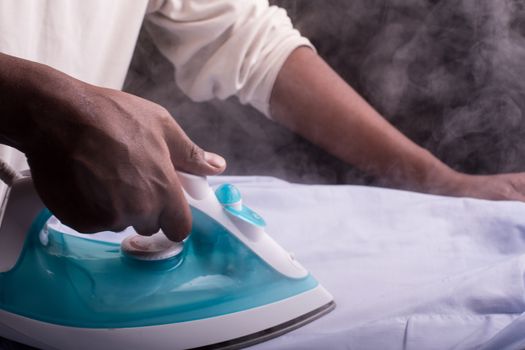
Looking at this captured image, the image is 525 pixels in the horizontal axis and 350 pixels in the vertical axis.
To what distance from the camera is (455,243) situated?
1.05 m

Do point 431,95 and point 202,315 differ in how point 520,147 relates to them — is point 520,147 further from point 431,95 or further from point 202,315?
point 202,315

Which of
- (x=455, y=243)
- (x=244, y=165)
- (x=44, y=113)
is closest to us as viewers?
(x=44, y=113)

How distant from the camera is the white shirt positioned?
1317 mm

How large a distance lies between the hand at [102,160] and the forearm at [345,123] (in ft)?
2.35

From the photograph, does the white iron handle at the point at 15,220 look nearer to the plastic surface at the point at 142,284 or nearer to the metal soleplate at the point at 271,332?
the plastic surface at the point at 142,284

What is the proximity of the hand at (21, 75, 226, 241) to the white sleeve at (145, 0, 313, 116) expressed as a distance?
27.0 inches

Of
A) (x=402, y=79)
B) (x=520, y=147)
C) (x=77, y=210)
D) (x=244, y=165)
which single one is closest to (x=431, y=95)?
(x=402, y=79)

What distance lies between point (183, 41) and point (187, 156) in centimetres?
72

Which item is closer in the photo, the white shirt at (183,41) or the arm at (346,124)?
the white shirt at (183,41)

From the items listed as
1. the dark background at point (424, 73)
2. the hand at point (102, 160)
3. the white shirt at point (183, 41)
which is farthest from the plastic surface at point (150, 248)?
the dark background at point (424, 73)

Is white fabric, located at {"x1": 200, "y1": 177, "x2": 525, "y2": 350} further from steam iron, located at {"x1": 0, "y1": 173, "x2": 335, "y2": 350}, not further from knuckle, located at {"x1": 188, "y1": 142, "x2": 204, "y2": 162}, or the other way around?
knuckle, located at {"x1": 188, "y1": 142, "x2": 204, "y2": 162}

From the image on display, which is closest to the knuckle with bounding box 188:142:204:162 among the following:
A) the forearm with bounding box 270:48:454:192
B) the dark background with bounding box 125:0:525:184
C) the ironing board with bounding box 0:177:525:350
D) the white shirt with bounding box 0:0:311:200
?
the ironing board with bounding box 0:177:525:350

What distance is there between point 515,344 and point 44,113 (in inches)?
23.3

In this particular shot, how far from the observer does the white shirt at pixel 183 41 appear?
4.32ft
